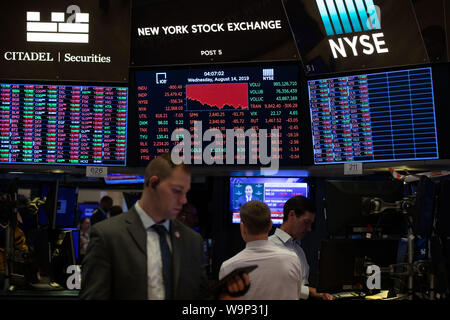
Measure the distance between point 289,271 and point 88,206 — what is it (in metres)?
12.4

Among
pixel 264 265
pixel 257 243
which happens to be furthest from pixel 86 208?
pixel 264 265

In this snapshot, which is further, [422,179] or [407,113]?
[407,113]

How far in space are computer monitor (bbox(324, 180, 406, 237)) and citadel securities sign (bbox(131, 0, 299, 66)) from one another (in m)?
1.66

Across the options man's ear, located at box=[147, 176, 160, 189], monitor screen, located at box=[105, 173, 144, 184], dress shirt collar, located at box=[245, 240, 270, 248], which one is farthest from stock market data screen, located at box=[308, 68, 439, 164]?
man's ear, located at box=[147, 176, 160, 189]

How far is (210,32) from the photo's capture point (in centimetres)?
502

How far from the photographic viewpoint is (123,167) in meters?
5.13

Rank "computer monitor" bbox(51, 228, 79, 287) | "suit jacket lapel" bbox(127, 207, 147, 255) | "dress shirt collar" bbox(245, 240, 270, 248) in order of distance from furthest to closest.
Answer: "computer monitor" bbox(51, 228, 79, 287)
"dress shirt collar" bbox(245, 240, 270, 248)
"suit jacket lapel" bbox(127, 207, 147, 255)

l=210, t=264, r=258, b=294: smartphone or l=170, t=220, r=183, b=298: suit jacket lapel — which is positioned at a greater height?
l=170, t=220, r=183, b=298: suit jacket lapel

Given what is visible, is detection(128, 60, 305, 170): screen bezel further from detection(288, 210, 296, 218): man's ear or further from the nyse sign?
detection(288, 210, 296, 218): man's ear

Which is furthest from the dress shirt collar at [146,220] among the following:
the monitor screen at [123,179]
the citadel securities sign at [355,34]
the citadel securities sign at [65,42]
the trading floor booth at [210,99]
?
the monitor screen at [123,179]

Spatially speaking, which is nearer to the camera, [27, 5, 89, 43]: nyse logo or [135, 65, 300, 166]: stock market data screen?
[135, 65, 300, 166]: stock market data screen

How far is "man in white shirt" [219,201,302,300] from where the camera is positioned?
2.69 metres

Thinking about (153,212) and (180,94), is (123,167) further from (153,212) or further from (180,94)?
(153,212)
